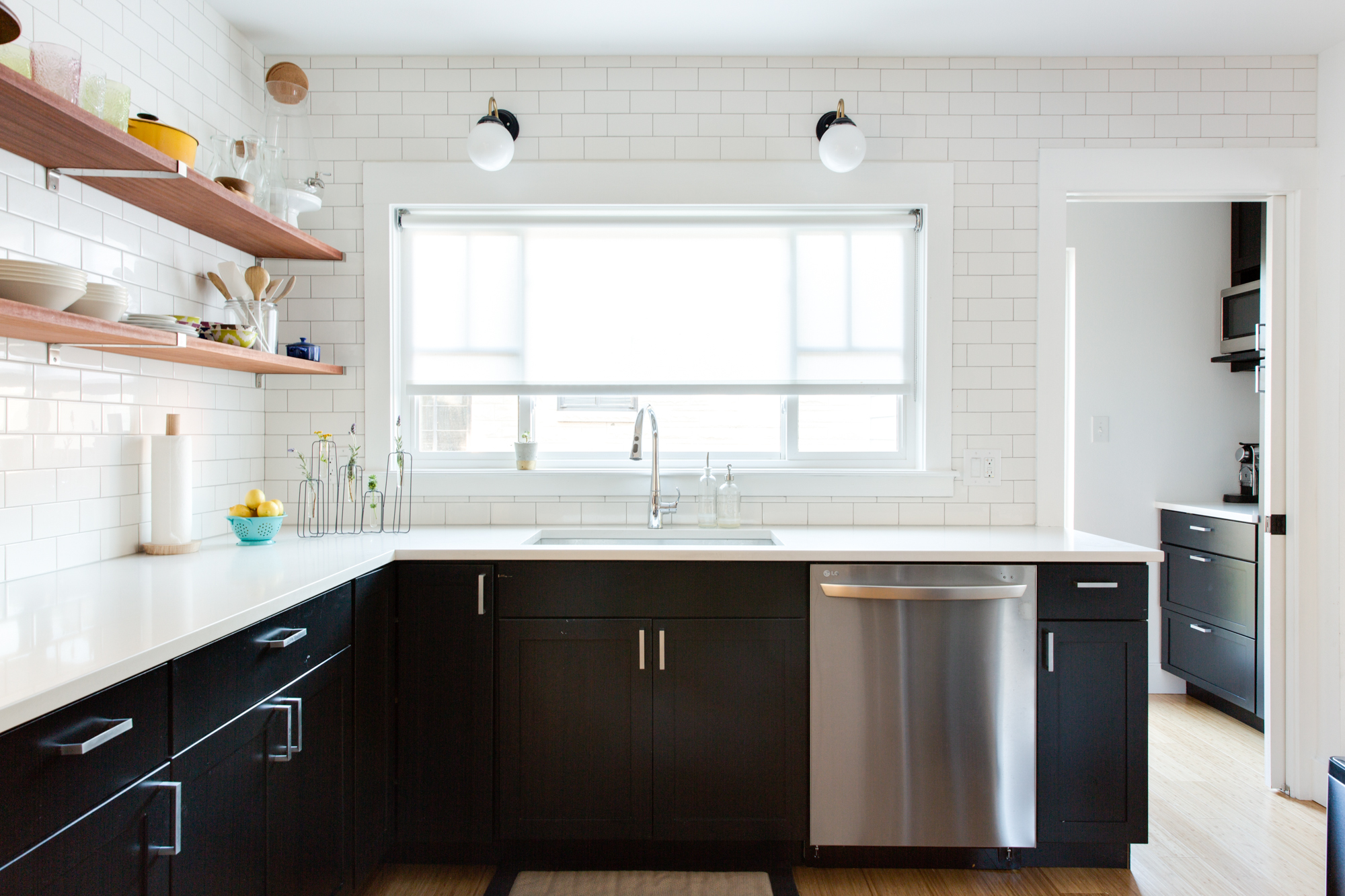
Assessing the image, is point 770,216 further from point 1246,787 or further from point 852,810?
point 1246,787

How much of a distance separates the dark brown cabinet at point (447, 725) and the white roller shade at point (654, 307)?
1.02 m

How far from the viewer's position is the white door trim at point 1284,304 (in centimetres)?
256

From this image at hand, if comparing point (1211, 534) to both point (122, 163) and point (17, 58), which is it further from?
point (17, 58)

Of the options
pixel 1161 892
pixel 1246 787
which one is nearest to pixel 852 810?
pixel 1161 892

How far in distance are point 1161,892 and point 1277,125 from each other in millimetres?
2629

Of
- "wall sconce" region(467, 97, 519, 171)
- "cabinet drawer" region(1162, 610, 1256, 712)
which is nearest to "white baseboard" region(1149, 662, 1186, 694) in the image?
"cabinet drawer" region(1162, 610, 1256, 712)

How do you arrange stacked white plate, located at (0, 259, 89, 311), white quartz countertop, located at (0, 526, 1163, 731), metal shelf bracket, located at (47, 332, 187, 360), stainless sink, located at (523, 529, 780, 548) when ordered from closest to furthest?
white quartz countertop, located at (0, 526, 1163, 731) < stacked white plate, located at (0, 259, 89, 311) < metal shelf bracket, located at (47, 332, 187, 360) < stainless sink, located at (523, 529, 780, 548)

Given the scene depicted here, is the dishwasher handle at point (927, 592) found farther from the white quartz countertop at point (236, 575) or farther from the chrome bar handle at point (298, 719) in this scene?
the chrome bar handle at point (298, 719)

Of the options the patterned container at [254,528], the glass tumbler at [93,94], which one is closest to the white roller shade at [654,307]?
the patterned container at [254,528]

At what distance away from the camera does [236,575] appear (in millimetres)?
1721

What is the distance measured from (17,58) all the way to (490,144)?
1.22m

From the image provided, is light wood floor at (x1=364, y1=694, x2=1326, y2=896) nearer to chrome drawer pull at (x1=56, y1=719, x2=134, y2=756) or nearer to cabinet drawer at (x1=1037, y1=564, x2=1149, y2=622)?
cabinet drawer at (x1=1037, y1=564, x2=1149, y2=622)

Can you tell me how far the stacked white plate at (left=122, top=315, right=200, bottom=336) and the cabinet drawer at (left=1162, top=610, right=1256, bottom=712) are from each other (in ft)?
13.0

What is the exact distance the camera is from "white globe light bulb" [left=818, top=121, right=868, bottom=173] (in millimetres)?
2422
